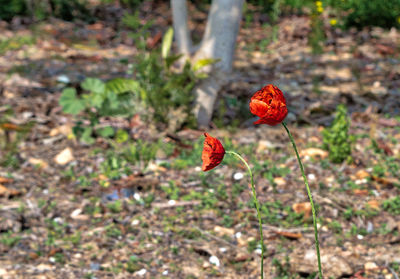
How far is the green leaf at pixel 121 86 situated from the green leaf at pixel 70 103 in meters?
0.28

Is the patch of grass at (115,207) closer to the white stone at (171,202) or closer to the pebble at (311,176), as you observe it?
the white stone at (171,202)

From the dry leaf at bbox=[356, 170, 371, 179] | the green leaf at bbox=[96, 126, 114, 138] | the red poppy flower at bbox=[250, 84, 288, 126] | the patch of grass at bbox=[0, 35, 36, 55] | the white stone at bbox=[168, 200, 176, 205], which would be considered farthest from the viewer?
the patch of grass at bbox=[0, 35, 36, 55]

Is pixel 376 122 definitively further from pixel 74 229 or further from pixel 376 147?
pixel 74 229

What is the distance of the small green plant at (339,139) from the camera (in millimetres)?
3910

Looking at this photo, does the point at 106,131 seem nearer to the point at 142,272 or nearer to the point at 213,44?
the point at 213,44

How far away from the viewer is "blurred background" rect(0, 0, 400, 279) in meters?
3.07

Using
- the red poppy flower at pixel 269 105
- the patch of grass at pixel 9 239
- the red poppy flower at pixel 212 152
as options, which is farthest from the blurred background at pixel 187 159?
the red poppy flower at pixel 269 105

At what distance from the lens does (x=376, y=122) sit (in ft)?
15.3

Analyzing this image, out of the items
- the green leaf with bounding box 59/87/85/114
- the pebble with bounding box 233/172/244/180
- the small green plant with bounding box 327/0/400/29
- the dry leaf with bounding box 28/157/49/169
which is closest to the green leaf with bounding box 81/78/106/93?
the green leaf with bounding box 59/87/85/114

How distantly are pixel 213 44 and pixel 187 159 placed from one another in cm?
100

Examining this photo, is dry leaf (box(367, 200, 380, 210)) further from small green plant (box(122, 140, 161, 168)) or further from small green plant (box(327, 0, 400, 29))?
small green plant (box(327, 0, 400, 29))

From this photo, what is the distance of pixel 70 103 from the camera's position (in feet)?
13.6

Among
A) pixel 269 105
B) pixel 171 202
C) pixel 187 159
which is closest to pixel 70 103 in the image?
pixel 187 159

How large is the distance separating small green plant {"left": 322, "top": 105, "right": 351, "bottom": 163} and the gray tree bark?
1.03 meters
